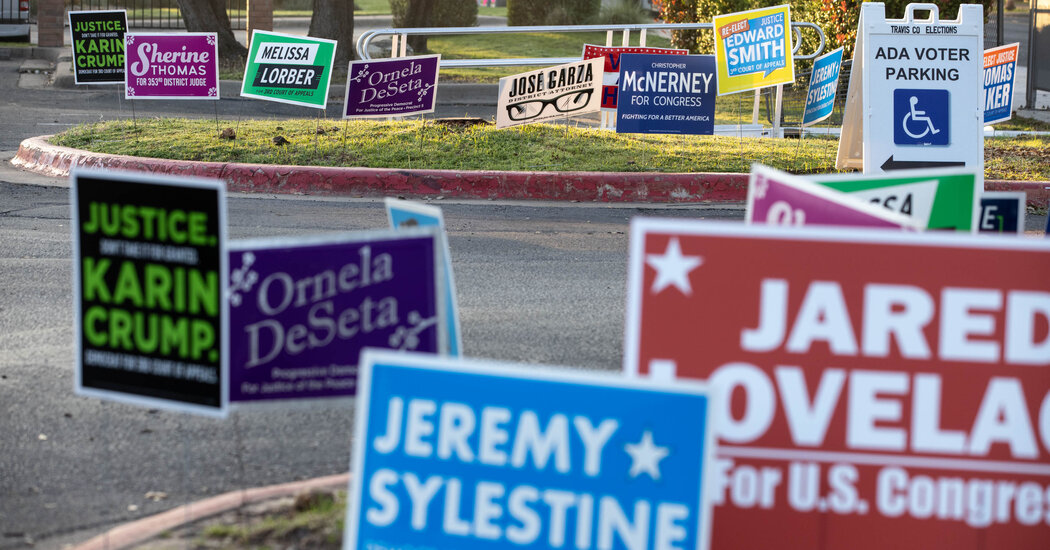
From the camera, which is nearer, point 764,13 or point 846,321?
point 846,321

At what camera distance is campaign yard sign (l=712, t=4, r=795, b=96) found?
12.4 meters

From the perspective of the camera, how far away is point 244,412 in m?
4.69

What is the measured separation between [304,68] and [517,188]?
295 cm

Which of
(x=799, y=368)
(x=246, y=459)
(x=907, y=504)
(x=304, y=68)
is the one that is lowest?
(x=246, y=459)

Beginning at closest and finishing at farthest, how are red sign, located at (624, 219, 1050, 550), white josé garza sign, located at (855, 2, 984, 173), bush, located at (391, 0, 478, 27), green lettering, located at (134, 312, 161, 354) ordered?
1. red sign, located at (624, 219, 1050, 550)
2. green lettering, located at (134, 312, 161, 354)
3. white josé garza sign, located at (855, 2, 984, 173)
4. bush, located at (391, 0, 478, 27)

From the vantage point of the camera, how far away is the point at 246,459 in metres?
4.64

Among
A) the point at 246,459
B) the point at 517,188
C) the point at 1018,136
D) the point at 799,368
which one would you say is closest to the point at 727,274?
the point at 799,368

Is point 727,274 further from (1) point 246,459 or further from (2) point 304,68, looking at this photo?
(2) point 304,68

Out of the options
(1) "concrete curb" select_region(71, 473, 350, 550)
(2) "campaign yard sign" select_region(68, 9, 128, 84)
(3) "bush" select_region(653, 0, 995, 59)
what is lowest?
(1) "concrete curb" select_region(71, 473, 350, 550)

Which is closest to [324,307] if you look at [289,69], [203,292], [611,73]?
[203,292]

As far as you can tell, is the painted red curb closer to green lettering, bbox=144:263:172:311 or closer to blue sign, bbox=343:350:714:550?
green lettering, bbox=144:263:172:311

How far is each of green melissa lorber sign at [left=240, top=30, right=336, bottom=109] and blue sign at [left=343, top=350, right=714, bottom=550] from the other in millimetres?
10116

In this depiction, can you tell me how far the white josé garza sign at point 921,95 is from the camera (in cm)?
973

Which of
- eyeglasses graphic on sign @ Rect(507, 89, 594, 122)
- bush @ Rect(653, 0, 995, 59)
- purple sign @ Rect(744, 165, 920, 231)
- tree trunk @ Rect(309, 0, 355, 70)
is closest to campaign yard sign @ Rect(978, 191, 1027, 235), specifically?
purple sign @ Rect(744, 165, 920, 231)
